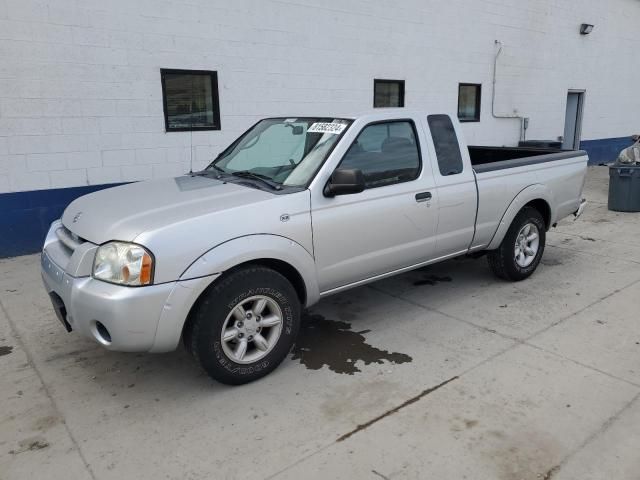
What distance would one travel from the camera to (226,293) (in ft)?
10.7

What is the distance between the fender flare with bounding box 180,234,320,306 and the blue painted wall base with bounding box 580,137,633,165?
15197mm

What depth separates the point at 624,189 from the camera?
30.3 ft

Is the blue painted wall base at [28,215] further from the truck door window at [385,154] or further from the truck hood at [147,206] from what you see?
the truck door window at [385,154]

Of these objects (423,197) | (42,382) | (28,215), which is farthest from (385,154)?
(28,215)

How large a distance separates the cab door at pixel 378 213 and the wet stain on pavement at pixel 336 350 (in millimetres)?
526

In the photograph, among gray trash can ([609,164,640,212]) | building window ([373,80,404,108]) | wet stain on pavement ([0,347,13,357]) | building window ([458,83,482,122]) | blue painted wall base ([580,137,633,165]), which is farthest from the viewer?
blue painted wall base ([580,137,633,165])

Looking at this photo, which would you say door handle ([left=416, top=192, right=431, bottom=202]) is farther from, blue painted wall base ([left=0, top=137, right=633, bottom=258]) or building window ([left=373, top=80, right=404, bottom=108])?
building window ([left=373, top=80, right=404, bottom=108])

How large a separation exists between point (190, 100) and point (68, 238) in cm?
470

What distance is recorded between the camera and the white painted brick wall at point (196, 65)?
6527mm

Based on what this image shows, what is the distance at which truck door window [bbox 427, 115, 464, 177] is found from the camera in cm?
454

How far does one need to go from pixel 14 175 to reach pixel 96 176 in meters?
0.99

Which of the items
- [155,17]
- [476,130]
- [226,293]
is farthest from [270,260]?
[476,130]

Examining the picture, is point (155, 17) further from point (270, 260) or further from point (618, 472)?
point (618, 472)

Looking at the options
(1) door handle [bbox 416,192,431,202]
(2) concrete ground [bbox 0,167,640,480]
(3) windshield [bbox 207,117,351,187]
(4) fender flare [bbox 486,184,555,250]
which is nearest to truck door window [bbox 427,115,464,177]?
→ (1) door handle [bbox 416,192,431,202]
